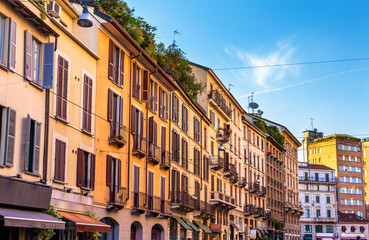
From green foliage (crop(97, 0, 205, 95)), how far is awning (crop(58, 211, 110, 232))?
49.1ft

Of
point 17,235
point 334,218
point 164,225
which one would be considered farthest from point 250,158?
point 17,235

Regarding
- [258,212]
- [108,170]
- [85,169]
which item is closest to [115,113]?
[108,170]

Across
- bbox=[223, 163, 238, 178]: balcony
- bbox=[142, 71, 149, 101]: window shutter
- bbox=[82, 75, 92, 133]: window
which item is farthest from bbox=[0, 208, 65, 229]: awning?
bbox=[223, 163, 238, 178]: balcony

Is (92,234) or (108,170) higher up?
(108,170)

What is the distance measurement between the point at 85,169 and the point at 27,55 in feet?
23.0

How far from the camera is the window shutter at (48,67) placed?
861 inches

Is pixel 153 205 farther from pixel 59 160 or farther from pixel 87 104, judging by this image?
pixel 59 160

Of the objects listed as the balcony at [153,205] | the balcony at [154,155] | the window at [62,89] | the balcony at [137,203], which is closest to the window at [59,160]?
the window at [62,89]

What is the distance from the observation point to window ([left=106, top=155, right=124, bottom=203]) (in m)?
28.6

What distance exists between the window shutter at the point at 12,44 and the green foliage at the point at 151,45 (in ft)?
50.0

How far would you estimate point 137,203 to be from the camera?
32.1 metres

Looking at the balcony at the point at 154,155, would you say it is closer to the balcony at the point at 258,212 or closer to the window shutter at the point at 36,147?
the window shutter at the point at 36,147

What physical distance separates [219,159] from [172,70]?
12056 millimetres

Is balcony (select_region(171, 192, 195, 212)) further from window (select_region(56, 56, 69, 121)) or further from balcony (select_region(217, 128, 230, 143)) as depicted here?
window (select_region(56, 56, 69, 121))
